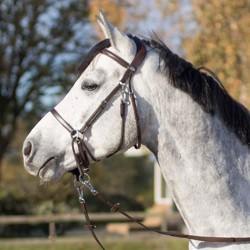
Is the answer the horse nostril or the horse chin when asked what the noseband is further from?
the horse nostril

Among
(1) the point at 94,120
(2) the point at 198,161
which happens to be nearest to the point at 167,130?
(2) the point at 198,161

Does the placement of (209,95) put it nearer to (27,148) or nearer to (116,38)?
(116,38)

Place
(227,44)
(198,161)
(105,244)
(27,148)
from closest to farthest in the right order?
(198,161)
(27,148)
(227,44)
(105,244)

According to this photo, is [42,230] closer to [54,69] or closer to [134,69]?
[54,69]

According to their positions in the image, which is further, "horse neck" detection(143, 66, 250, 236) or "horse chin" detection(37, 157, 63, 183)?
"horse chin" detection(37, 157, 63, 183)

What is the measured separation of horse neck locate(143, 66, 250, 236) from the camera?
3.71 m

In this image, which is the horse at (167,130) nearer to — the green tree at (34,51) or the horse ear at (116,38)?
the horse ear at (116,38)

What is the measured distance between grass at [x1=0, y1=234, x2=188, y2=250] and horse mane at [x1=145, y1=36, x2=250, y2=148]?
34.6 ft

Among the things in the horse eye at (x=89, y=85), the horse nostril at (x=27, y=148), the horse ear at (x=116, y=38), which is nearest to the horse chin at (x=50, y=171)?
the horse nostril at (x=27, y=148)

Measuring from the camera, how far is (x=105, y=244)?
50.4 feet

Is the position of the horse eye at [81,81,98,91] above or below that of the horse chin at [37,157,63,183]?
above

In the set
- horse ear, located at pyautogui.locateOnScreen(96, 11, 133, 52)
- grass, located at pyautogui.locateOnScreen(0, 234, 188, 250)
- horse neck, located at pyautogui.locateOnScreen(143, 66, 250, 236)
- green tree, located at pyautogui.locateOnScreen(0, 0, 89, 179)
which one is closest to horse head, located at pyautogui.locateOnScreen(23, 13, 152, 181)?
horse ear, located at pyautogui.locateOnScreen(96, 11, 133, 52)

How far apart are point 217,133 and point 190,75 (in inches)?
14.7

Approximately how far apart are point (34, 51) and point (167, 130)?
24812mm
